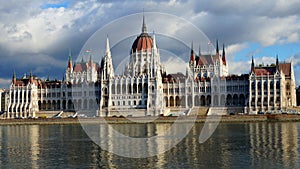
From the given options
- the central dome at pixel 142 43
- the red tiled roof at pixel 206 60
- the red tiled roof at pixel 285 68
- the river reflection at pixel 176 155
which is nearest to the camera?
the river reflection at pixel 176 155

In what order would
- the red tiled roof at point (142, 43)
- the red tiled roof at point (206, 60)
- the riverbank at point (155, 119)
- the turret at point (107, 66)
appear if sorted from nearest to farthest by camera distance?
1. the riverbank at point (155, 119)
2. the turret at point (107, 66)
3. the red tiled roof at point (142, 43)
4. the red tiled roof at point (206, 60)

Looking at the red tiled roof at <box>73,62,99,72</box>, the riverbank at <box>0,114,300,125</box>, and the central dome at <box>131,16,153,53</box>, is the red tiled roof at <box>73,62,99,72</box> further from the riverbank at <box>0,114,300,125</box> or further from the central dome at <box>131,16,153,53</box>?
the riverbank at <box>0,114,300,125</box>

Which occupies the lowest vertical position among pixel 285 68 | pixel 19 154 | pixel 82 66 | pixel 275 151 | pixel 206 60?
pixel 19 154

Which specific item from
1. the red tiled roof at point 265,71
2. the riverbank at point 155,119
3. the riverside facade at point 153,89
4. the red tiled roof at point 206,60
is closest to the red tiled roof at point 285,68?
the riverside facade at point 153,89

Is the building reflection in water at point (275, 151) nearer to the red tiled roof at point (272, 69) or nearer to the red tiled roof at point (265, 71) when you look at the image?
the red tiled roof at point (265, 71)

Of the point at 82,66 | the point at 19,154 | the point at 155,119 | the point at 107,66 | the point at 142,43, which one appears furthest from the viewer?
the point at 82,66

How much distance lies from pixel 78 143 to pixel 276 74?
74.9 m

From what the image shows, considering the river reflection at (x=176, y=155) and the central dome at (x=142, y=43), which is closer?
the river reflection at (x=176, y=155)

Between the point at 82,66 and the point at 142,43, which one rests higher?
the point at 142,43

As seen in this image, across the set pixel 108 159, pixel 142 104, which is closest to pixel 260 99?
pixel 142 104

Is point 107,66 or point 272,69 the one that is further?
point 107,66

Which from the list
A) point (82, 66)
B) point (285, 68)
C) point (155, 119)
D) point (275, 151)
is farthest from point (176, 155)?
point (82, 66)

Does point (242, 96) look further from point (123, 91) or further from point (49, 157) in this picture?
point (49, 157)

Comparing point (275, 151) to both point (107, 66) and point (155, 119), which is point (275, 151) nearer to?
point (155, 119)
